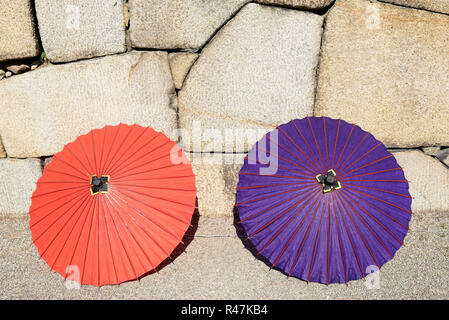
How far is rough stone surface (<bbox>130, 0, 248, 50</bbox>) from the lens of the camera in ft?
7.85

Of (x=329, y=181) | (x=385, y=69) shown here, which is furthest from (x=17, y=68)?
(x=385, y=69)

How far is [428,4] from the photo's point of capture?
8.22 ft

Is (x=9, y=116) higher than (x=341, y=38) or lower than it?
lower

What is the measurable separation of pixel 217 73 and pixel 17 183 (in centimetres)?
194

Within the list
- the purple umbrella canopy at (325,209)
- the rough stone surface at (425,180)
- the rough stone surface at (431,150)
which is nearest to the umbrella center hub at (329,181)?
the purple umbrella canopy at (325,209)

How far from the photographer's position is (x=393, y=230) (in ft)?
6.31

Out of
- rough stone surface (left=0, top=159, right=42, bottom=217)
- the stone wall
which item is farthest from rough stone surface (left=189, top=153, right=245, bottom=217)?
rough stone surface (left=0, top=159, right=42, bottom=217)

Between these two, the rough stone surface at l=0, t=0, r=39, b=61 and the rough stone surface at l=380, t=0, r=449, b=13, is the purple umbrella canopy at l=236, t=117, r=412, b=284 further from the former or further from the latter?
the rough stone surface at l=0, t=0, r=39, b=61

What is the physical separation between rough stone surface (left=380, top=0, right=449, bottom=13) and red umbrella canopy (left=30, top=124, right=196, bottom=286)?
209cm

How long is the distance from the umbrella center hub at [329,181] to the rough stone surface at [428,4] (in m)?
1.57
